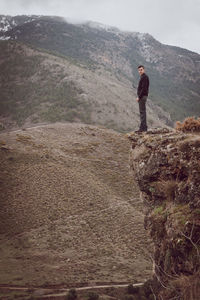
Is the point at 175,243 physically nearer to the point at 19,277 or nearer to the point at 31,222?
the point at 19,277

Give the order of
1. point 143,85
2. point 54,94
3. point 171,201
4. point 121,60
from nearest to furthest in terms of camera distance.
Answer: point 171,201 < point 143,85 < point 54,94 < point 121,60

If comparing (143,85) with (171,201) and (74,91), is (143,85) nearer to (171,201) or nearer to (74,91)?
(171,201)

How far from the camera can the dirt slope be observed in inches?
894

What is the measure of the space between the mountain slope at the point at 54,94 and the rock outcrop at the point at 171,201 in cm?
7003

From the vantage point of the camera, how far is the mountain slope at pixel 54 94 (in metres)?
84.4

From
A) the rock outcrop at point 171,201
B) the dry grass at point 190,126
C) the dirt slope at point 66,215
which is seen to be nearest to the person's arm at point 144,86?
the rock outcrop at point 171,201

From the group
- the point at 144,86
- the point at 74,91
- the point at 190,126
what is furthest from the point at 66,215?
the point at 74,91

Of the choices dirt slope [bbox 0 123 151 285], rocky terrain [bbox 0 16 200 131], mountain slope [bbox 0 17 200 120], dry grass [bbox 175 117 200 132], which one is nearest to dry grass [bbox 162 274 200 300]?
dry grass [bbox 175 117 200 132]

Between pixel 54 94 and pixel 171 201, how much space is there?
87.3 metres

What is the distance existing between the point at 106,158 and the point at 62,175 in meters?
10.8

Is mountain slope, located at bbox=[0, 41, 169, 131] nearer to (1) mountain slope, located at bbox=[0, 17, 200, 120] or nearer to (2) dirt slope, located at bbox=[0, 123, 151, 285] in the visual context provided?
(1) mountain slope, located at bbox=[0, 17, 200, 120]

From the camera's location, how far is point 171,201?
9.54m

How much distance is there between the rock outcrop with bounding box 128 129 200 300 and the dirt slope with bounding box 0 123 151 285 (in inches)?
522

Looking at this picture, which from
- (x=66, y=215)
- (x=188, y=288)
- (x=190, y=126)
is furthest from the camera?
(x=66, y=215)
